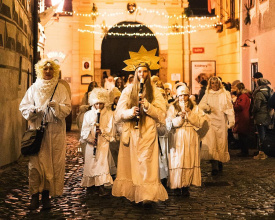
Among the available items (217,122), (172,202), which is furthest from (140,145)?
(217,122)

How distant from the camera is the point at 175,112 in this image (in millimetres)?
10070

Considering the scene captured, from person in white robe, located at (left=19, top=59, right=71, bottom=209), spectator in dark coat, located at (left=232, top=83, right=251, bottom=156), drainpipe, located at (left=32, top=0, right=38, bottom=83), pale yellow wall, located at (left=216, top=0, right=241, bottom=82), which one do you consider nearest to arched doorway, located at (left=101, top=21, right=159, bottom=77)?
pale yellow wall, located at (left=216, top=0, right=241, bottom=82)

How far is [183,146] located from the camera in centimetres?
985

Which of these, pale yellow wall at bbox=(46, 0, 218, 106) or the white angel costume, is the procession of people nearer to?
the white angel costume

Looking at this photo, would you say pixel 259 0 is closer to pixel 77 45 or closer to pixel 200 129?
pixel 77 45

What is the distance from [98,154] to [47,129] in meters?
1.45

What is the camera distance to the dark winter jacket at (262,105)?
14688mm

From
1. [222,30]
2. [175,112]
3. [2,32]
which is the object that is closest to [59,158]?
[175,112]

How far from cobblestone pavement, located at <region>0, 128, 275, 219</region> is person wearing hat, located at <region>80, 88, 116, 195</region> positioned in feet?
0.86

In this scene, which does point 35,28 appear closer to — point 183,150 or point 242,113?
point 242,113

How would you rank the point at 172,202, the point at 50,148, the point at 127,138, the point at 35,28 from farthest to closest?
the point at 35,28
the point at 172,202
the point at 127,138
the point at 50,148

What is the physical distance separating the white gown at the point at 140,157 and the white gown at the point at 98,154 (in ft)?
3.22

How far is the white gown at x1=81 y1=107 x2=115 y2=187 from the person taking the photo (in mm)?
9867

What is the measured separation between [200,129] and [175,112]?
0.78 meters
